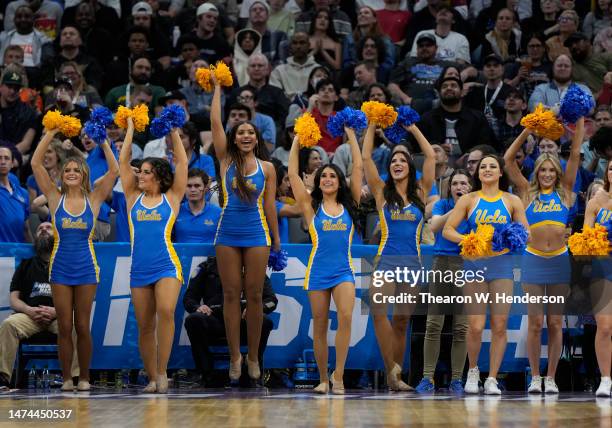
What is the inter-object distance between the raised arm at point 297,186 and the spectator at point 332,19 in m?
5.76

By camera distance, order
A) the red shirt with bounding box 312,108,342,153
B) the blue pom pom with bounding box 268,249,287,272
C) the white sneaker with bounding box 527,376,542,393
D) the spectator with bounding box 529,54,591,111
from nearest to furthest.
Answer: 1. the white sneaker with bounding box 527,376,542,393
2. the blue pom pom with bounding box 268,249,287,272
3. the red shirt with bounding box 312,108,342,153
4. the spectator with bounding box 529,54,591,111

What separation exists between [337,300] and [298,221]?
2.16m

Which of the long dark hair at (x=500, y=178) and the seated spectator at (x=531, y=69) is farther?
the seated spectator at (x=531, y=69)

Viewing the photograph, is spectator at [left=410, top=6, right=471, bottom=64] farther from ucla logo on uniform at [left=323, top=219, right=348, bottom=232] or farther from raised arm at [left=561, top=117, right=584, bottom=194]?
ucla logo on uniform at [left=323, top=219, right=348, bottom=232]

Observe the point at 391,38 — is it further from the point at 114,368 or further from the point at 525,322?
the point at 114,368

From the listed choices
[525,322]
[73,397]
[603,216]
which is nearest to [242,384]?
[73,397]

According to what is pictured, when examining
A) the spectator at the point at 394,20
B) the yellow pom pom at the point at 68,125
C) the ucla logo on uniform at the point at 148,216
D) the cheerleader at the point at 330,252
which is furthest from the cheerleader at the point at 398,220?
the spectator at the point at 394,20

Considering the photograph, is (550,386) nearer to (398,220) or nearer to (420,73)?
(398,220)

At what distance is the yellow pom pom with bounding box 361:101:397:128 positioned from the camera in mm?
10633

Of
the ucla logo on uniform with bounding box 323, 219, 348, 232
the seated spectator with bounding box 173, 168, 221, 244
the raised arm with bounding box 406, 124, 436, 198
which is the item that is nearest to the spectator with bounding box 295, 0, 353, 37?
the seated spectator with bounding box 173, 168, 221, 244

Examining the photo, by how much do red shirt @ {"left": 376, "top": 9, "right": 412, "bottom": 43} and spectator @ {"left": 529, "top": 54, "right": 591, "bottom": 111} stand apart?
2.58 metres

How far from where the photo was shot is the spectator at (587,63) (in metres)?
15.1

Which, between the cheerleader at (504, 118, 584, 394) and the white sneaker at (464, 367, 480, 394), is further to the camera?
the cheerleader at (504, 118, 584, 394)

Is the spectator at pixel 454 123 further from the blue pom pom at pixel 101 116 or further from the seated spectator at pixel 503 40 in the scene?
the blue pom pom at pixel 101 116
